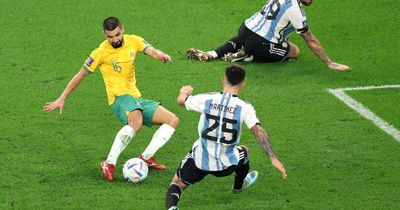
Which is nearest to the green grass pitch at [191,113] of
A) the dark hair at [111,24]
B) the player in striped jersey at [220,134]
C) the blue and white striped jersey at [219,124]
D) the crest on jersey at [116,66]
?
the player in striped jersey at [220,134]

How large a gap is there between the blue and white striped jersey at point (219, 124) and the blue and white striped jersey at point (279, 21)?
4.86 m

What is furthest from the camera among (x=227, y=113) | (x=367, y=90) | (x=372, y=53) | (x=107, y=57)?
(x=372, y=53)

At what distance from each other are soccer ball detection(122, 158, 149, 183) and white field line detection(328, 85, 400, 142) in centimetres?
338

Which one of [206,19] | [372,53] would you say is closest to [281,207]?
[372,53]

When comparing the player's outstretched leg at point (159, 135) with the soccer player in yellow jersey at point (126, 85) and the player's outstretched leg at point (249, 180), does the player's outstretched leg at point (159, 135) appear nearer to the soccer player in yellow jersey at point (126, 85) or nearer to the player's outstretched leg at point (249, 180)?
the soccer player in yellow jersey at point (126, 85)

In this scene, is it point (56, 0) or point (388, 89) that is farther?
point (56, 0)

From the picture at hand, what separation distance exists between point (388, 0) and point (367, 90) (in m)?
4.11

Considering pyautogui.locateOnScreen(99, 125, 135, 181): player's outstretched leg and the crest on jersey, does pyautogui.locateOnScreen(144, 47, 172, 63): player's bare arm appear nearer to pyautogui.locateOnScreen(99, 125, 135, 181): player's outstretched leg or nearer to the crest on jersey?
the crest on jersey

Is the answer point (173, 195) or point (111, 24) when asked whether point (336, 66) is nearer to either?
point (111, 24)

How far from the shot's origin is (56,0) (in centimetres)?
1755

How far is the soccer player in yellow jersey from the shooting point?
1110 cm

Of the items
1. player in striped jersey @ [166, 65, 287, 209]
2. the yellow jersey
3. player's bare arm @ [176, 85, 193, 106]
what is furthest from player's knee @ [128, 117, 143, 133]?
player's bare arm @ [176, 85, 193, 106]

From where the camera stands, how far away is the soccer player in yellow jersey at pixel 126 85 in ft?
36.4

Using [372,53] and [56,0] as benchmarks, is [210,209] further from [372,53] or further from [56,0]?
[56,0]
